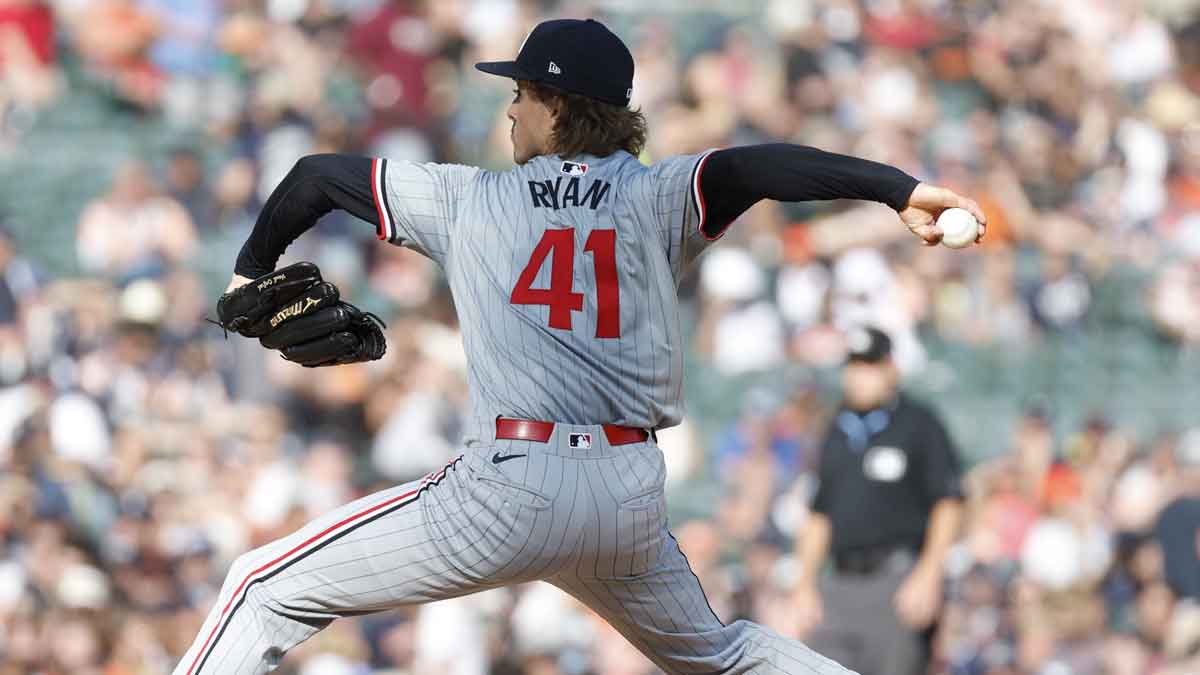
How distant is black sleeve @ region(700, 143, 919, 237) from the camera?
3756 mm

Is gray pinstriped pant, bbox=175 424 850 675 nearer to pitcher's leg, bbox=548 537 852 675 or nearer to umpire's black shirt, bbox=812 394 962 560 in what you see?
pitcher's leg, bbox=548 537 852 675

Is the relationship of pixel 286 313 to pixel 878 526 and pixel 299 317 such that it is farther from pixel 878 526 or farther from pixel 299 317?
pixel 878 526

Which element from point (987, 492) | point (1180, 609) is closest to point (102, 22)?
point (987, 492)

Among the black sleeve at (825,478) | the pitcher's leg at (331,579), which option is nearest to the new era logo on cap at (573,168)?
the pitcher's leg at (331,579)

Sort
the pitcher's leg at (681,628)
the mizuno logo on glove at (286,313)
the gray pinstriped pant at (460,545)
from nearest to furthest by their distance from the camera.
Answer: the gray pinstriped pant at (460,545) → the pitcher's leg at (681,628) → the mizuno logo on glove at (286,313)

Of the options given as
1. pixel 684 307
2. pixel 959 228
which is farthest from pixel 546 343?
pixel 684 307

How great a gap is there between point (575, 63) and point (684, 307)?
22.6ft

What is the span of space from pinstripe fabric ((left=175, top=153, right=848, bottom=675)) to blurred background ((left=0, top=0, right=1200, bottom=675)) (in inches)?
171

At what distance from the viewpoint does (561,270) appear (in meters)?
3.90

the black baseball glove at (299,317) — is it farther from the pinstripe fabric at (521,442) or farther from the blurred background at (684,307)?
the blurred background at (684,307)

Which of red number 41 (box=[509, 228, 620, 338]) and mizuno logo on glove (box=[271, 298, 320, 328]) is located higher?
red number 41 (box=[509, 228, 620, 338])

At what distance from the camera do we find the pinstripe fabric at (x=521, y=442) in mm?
3891

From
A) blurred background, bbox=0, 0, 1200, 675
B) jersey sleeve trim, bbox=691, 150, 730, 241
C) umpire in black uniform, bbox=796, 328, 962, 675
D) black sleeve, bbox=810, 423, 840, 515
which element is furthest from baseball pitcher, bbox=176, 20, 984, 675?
blurred background, bbox=0, 0, 1200, 675

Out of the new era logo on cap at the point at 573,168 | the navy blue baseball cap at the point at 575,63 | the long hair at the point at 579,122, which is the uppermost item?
the navy blue baseball cap at the point at 575,63
